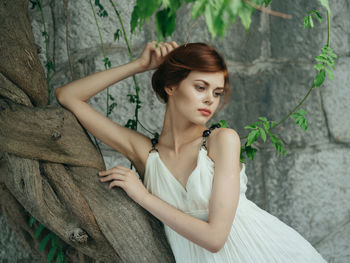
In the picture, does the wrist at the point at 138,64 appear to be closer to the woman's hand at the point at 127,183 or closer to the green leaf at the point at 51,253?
the woman's hand at the point at 127,183

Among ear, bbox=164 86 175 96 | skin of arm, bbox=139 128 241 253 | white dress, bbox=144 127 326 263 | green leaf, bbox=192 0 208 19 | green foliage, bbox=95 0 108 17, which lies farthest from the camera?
green foliage, bbox=95 0 108 17

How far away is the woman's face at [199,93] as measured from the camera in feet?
5.00

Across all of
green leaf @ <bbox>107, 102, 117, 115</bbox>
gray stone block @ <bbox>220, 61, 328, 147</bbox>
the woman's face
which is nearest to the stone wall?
gray stone block @ <bbox>220, 61, 328, 147</bbox>

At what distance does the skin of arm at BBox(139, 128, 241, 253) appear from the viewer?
1.39 m

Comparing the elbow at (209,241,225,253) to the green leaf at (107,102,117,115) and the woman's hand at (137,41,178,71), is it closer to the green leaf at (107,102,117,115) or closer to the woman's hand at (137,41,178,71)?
the woman's hand at (137,41,178,71)

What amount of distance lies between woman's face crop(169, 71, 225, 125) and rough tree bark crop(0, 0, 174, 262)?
15.7 inches

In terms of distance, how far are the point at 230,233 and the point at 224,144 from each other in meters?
0.35

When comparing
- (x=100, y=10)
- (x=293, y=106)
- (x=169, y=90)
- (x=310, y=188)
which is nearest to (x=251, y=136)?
(x=169, y=90)

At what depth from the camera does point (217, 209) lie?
1.39 metres

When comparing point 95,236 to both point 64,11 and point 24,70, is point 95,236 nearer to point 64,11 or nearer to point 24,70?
point 24,70

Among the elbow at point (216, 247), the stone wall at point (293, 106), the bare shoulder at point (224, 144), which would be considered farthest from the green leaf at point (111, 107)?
the elbow at point (216, 247)

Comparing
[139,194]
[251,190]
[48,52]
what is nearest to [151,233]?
[139,194]

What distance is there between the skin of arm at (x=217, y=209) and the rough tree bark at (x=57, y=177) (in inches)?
3.4

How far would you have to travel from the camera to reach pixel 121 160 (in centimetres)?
213
